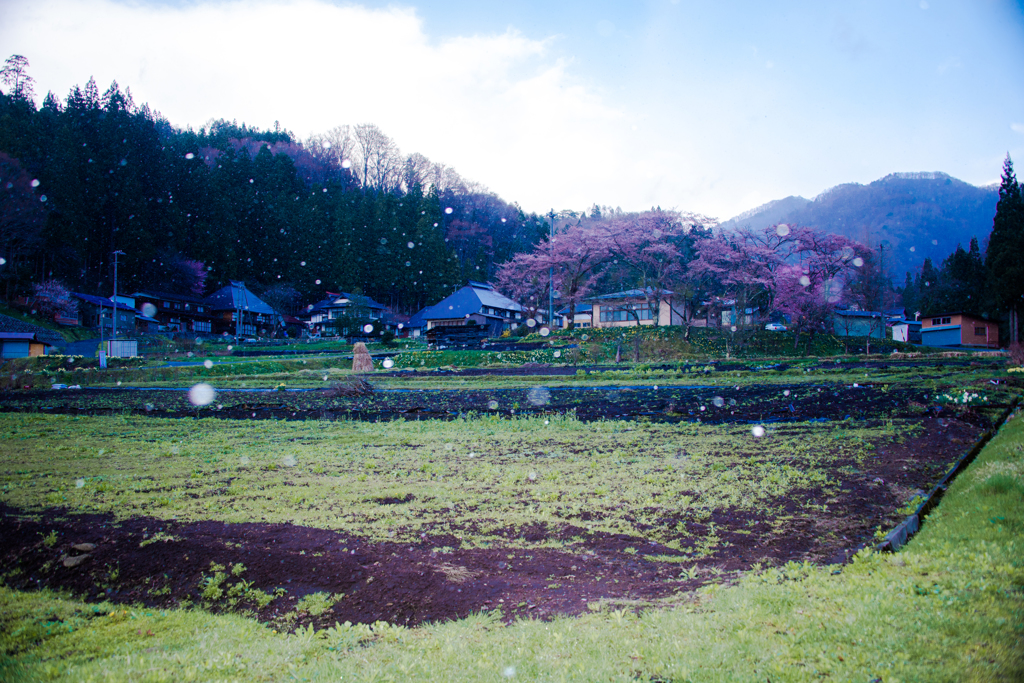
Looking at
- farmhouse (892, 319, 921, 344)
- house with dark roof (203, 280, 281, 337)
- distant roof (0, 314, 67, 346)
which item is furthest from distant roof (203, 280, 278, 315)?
farmhouse (892, 319, 921, 344)

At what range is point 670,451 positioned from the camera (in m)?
8.43

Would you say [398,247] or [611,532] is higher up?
[398,247]

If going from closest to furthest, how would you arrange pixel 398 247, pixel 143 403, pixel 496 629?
pixel 496 629
pixel 143 403
pixel 398 247

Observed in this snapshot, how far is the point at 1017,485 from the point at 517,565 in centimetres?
476

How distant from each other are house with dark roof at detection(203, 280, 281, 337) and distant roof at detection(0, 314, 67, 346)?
18.5 meters

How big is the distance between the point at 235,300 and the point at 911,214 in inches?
4989

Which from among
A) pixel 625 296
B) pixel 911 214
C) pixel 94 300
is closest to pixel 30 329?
pixel 94 300

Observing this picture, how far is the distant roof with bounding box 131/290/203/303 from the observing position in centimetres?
5291

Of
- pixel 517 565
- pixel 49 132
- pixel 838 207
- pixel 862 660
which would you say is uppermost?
pixel 838 207

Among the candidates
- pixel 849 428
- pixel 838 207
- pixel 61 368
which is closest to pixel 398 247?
pixel 61 368

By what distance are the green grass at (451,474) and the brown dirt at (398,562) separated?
8.6 inches

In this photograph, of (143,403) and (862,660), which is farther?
(143,403)

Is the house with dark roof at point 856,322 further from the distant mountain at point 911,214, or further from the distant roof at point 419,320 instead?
the distant mountain at point 911,214

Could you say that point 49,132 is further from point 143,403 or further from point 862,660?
point 862,660
